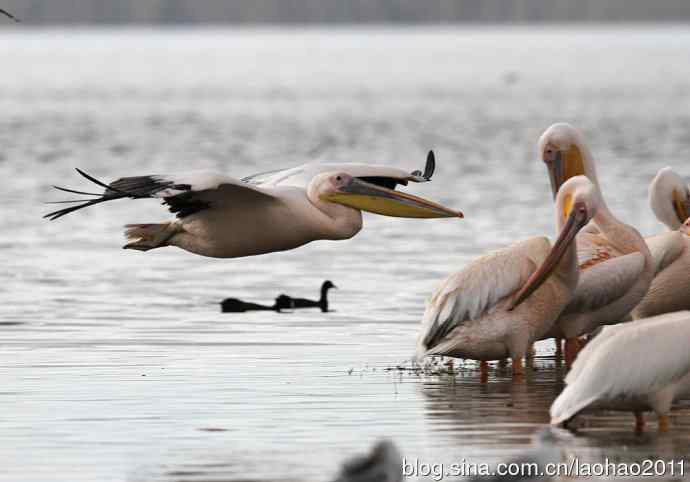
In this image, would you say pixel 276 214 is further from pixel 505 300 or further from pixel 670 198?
pixel 670 198

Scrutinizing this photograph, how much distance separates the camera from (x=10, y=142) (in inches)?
1446

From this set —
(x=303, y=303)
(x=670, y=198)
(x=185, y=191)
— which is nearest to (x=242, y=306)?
(x=303, y=303)

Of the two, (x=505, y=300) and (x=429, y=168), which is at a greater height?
(x=429, y=168)

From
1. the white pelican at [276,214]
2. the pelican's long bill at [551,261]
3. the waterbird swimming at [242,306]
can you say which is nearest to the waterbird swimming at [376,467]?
the pelican's long bill at [551,261]

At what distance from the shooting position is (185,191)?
923 centimetres

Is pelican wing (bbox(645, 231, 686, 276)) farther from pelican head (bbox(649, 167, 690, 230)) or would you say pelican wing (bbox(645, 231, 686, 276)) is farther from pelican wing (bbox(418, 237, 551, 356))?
pelican head (bbox(649, 167, 690, 230))

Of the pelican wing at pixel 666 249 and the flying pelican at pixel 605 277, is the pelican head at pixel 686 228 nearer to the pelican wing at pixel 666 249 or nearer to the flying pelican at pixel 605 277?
the pelican wing at pixel 666 249

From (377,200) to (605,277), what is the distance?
1442 mm

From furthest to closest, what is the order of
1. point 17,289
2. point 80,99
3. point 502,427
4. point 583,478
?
point 80,99 → point 17,289 → point 502,427 → point 583,478

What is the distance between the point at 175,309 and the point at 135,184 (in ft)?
12.2

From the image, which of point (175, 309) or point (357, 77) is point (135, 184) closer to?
point (175, 309)

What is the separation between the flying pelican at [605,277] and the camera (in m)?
9.51

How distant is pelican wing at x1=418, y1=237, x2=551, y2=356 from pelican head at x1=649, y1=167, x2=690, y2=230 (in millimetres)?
2104

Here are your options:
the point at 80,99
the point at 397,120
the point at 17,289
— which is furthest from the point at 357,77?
the point at 17,289
